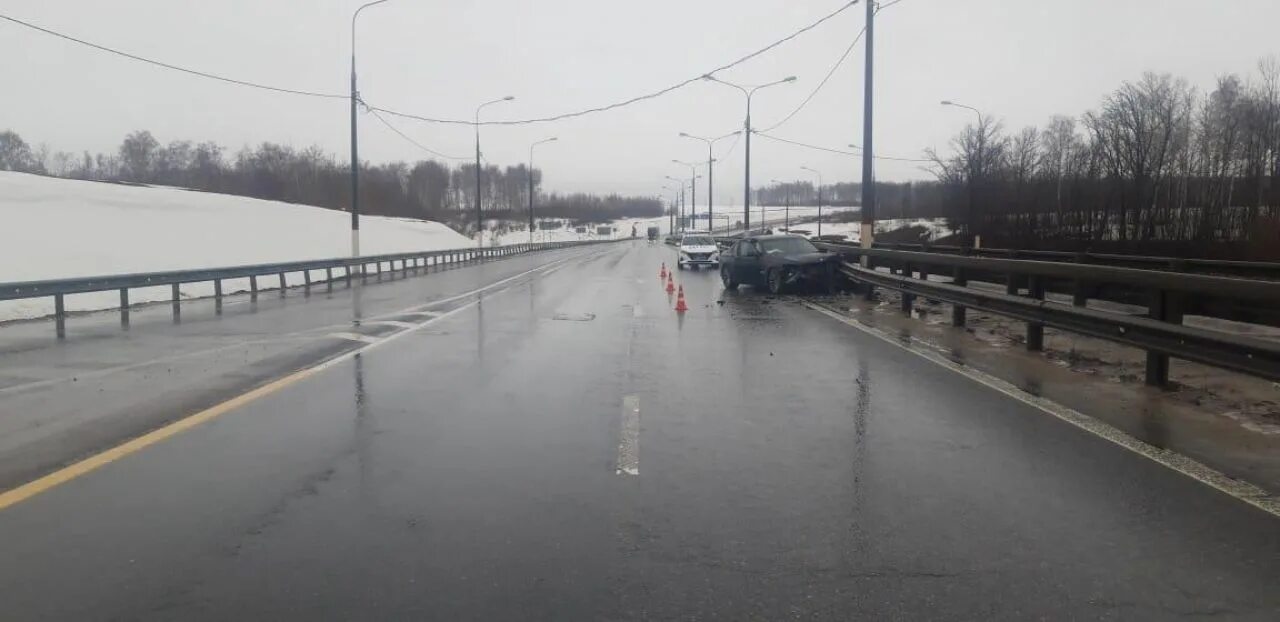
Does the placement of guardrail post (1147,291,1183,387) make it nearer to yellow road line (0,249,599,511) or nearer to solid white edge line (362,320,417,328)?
yellow road line (0,249,599,511)

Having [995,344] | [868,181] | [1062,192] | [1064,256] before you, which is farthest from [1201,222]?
[995,344]

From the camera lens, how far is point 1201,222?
53.5m

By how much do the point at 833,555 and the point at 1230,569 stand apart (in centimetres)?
184

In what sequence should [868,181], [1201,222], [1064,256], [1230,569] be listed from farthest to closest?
[1201,222] → [1064,256] → [868,181] → [1230,569]

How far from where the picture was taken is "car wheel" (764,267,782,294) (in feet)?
74.9

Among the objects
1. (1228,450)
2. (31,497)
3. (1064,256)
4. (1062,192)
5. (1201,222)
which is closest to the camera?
(31,497)

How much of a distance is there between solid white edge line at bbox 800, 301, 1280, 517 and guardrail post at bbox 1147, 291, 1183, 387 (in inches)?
57.5

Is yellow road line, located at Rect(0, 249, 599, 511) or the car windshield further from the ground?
the car windshield

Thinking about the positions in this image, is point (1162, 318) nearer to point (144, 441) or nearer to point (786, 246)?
point (144, 441)

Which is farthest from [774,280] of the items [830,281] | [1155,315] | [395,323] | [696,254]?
[696,254]

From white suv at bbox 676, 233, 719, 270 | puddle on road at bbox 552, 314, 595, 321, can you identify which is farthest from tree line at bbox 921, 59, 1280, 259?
puddle on road at bbox 552, 314, 595, 321

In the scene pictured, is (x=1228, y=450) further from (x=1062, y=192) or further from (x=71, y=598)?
(x=1062, y=192)

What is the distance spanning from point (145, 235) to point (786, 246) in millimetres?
43476

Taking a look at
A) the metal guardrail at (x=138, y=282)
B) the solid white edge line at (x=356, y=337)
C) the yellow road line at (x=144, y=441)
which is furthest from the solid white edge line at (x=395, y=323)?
the metal guardrail at (x=138, y=282)
